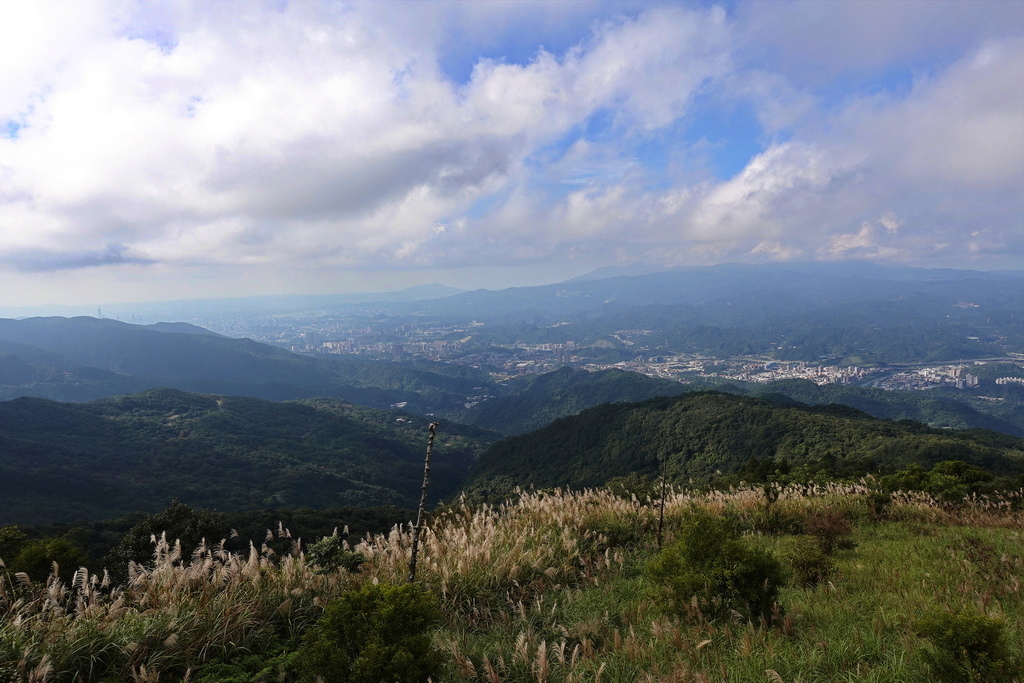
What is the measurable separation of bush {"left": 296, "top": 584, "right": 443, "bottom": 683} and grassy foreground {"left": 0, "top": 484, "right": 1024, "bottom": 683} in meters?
0.41

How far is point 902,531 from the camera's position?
20.4ft

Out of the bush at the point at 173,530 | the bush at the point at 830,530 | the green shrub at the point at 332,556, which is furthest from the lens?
the bush at the point at 173,530

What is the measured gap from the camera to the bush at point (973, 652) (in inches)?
83.4

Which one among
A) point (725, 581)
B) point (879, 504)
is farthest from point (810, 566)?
point (879, 504)

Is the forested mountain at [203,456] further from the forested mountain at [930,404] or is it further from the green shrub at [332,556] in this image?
the forested mountain at [930,404]

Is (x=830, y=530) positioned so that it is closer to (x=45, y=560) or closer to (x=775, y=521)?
(x=775, y=521)

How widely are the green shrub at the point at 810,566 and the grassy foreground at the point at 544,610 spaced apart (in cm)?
2

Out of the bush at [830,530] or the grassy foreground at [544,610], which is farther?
the bush at [830,530]

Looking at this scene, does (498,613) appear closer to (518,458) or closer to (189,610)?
(189,610)

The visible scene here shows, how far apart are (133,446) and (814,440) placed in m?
114

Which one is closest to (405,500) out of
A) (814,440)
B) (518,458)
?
(518,458)

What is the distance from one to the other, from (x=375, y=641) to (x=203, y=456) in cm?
10278

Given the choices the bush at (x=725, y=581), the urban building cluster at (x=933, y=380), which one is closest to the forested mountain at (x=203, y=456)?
the bush at (x=725, y=581)

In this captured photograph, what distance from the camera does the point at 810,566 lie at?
4.62 m
